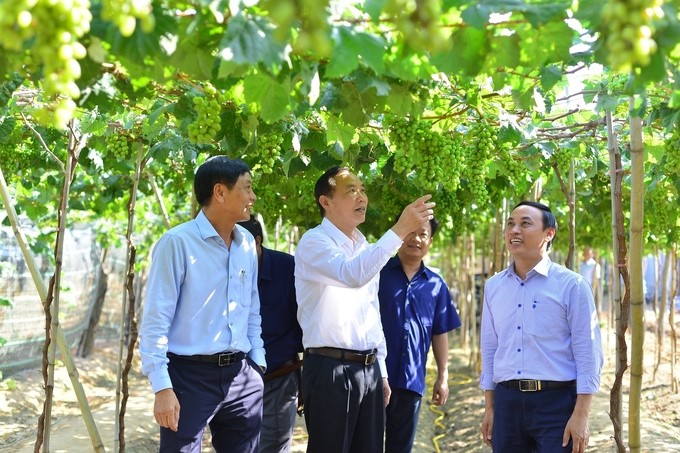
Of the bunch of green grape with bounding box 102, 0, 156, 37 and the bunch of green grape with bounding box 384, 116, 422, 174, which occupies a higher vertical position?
the bunch of green grape with bounding box 384, 116, 422, 174

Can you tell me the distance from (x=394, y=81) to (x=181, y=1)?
3.01 feet

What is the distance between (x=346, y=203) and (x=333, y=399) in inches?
36.3

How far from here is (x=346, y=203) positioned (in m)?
3.87

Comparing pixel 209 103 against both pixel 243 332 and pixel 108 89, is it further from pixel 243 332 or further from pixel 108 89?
pixel 243 332

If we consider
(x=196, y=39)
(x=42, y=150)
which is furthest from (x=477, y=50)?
(x=42, y=150)

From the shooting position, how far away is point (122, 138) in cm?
479

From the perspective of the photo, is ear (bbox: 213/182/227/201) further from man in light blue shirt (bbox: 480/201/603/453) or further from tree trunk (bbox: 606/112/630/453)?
tree trunk (bbox: 606/112/630/453)

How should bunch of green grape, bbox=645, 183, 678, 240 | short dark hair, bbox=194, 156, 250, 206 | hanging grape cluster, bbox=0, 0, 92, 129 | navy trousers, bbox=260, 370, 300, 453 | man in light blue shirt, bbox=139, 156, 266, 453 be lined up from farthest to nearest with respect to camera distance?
1. bunch of green grape, bbox=645, 183, 678, 240
2. navy trousers, bbox=260, 370, 300, 453
3. short dark hair, bbox=194, 156, 250, 206
4. man in light blue shirt, bbox=139, 156, 266, 453
5. hanging grape cluster, bbox=0, 0, 92, 129

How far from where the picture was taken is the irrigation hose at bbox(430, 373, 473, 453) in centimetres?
772

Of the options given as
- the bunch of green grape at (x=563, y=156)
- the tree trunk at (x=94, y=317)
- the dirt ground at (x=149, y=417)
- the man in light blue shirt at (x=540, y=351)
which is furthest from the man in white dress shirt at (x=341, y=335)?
the tree trunk at (x=94, y=317)

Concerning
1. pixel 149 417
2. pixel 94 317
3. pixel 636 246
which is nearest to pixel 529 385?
pixel 636 246

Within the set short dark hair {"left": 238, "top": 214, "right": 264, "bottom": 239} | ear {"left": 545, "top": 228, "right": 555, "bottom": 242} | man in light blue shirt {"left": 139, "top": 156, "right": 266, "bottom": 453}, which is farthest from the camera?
short dark hair {"left": 238, "top": 214, "right": 264, "bottom": 239}

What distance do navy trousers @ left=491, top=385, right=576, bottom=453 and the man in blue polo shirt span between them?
854 mm

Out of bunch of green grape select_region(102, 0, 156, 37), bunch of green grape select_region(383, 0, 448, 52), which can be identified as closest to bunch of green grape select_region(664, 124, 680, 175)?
bunch of green grape select_region(383, 0, 448, 52)
